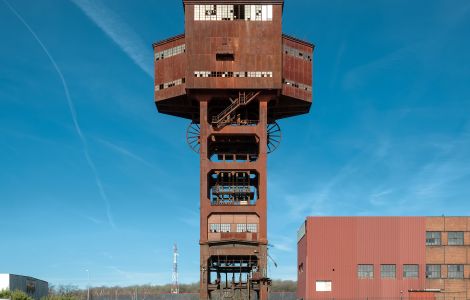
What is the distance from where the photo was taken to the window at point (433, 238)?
290 feet

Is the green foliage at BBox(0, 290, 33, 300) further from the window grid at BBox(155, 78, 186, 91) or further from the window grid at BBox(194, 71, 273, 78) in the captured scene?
the window grid at BBox(194, 71, 273, 78)

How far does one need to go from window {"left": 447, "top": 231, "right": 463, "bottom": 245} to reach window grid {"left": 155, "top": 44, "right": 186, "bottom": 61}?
137ft

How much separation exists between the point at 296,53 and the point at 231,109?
11.2 metres

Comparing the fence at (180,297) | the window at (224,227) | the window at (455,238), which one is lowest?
the fence at (180,297)

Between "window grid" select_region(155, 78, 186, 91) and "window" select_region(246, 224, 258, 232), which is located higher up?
"window grid" select_region(155, 78, 186, 91)

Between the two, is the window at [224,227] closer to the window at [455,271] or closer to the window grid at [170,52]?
the window grid at [170,52]

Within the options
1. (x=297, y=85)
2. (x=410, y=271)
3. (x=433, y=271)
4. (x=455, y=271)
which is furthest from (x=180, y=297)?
(x=297, y=85)

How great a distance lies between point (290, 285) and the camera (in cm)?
19888

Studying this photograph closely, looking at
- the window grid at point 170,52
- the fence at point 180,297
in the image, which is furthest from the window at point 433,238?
the fence at point 180,297

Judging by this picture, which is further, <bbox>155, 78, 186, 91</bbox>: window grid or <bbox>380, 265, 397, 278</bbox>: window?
<bbox>380, 265, 397, 278</bbox>: window

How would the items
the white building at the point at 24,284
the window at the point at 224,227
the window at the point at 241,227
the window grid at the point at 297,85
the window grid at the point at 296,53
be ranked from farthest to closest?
the window grid at the point at 296,53 → the window grid at the point at 297,85 → the window at the point at 241,227 → the window at the point at 224,227 → the white building at the point at 24,284

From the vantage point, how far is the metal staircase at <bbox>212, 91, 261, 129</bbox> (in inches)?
3292

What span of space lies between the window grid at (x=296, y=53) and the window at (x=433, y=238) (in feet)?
89.9

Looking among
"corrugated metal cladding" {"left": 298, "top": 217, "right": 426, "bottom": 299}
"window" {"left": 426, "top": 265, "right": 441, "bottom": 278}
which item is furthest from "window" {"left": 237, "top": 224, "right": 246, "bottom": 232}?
"window" {"left": 426, "top": 265, "right": 441, "bottom": 278}
